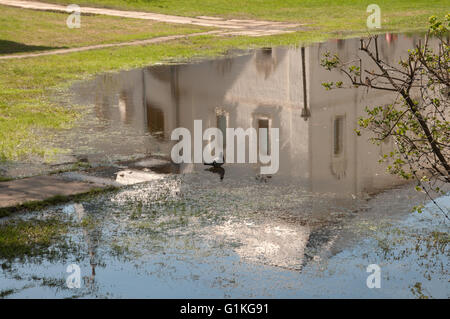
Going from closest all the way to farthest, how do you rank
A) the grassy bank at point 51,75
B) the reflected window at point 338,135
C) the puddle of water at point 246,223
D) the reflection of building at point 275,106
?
the puddle of water at point 246,223
the reflection of building at point 275,106
the reflected window at point 338,135
the grassy bank at point 51,75

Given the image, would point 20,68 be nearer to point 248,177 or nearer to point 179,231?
point 248,177

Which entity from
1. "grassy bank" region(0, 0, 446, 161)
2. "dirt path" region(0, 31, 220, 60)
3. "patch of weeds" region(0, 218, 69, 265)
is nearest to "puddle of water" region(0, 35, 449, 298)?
"patch of weeds" region(0, 218, 69, 265)

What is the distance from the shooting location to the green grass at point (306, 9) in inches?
1535

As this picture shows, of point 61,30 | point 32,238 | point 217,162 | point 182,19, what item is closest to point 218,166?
point 217,162

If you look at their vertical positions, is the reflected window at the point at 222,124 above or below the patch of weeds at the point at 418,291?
above

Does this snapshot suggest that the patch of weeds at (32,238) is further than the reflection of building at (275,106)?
No

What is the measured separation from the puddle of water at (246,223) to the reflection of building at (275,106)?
62 mm

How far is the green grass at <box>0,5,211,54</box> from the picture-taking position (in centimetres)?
3078

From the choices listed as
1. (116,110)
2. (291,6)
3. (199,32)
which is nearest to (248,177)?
(116,110)

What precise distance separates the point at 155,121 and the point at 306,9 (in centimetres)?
2864

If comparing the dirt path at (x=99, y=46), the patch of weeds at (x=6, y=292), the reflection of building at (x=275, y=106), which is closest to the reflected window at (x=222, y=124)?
the reflection of building at (x=275, y=106)

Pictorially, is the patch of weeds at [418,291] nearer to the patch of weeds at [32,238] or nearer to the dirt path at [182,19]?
the patch of weeds at [32,238]

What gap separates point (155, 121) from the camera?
675 inches
